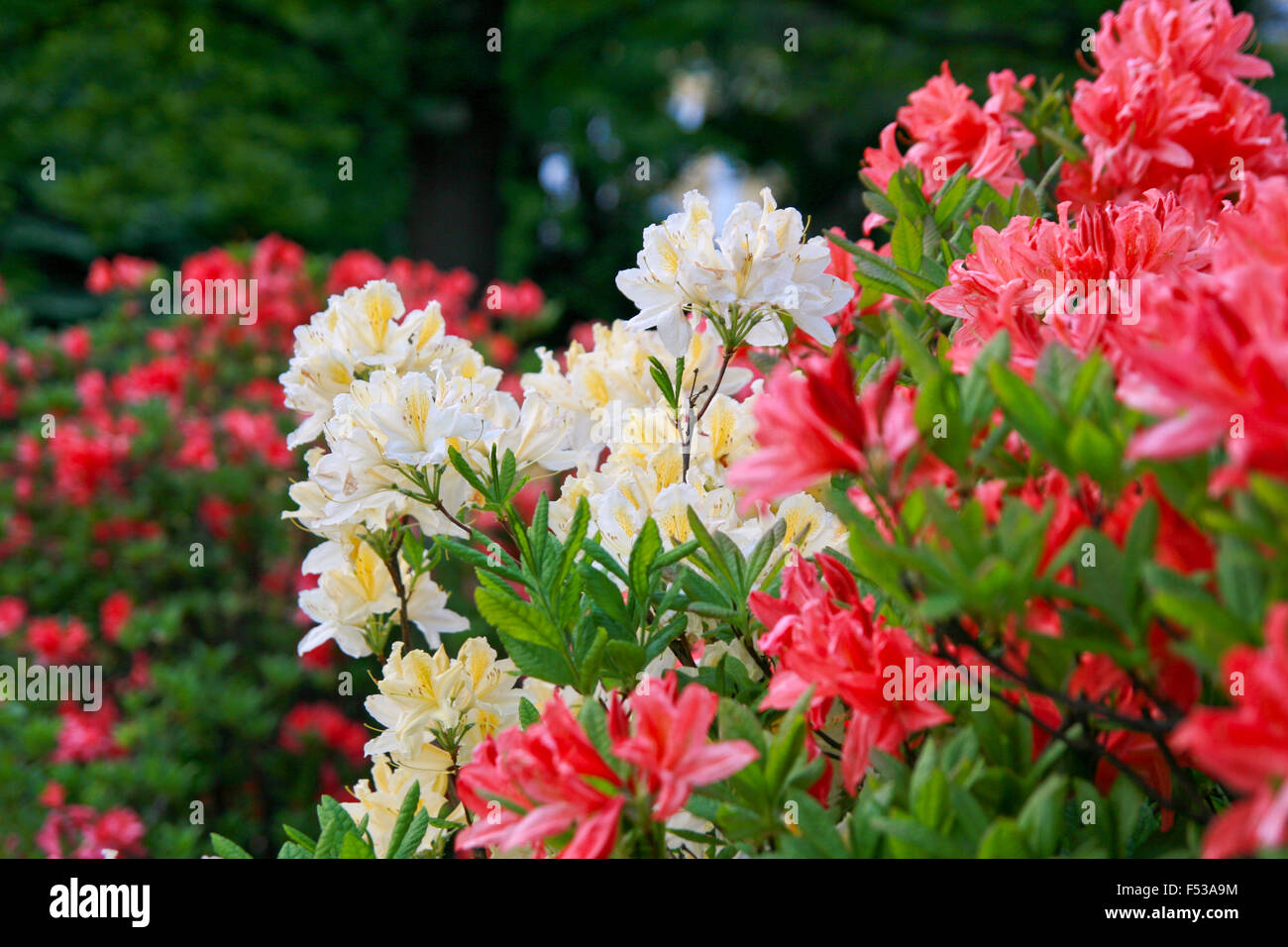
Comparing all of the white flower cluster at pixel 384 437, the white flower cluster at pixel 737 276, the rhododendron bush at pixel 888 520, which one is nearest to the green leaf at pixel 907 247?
the rhododendron bush at pixel 888 520

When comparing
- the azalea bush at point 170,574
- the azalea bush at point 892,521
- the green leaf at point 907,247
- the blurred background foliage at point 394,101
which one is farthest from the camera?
the blurred background foliage at point 394,101

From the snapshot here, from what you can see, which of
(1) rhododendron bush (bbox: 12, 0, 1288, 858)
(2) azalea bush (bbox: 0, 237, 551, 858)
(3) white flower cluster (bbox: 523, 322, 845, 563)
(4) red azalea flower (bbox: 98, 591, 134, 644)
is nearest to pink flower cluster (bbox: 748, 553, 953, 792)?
(1) rhododendron bush (bbox: 12, 0, 1288, 858)

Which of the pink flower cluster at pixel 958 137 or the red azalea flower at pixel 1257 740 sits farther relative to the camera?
the pink flower cluster at pixel 958 137

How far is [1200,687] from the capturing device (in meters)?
0.73

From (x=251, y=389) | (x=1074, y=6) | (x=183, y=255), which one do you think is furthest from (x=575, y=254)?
(x=251, y=389)

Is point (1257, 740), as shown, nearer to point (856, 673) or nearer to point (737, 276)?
point (856, 673)

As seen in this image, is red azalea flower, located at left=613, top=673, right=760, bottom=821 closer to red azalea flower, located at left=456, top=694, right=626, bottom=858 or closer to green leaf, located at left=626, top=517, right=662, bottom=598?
red azalea flower, located at left=456, top=694, right=626, bottom=858

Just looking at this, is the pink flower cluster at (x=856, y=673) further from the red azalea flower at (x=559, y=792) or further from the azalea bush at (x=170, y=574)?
the azalea bush at (x=170, y=574)

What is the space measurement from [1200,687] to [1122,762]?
0.09 meters

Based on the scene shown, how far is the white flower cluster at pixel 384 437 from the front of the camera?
1.16 metres

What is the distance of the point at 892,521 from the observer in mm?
831

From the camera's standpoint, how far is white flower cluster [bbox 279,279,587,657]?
3.79 ft

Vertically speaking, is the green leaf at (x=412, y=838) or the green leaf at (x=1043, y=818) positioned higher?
the green leaf at (x=1043, y=818)
